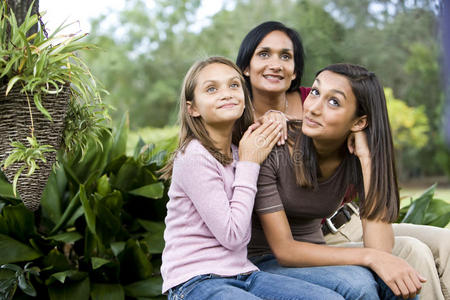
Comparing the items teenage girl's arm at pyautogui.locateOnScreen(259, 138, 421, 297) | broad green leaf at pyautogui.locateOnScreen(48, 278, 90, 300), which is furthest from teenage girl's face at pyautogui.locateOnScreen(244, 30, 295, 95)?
broad green leaf at pyautogui.locateOnScreen(48, 278, 90, 300)

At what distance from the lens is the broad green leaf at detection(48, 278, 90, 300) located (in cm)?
294

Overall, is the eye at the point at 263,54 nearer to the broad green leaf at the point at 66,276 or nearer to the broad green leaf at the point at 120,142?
the broad green leaf at the point at 120,142

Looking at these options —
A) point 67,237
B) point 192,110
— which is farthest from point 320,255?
point 67,237

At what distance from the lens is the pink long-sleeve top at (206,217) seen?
2.06 m

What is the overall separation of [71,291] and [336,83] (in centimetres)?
187

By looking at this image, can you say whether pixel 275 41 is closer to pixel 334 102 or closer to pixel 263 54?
pixel 263 54

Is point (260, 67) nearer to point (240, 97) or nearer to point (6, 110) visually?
point (240, 97)

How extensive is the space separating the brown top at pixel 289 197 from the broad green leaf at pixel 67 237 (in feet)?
3.90

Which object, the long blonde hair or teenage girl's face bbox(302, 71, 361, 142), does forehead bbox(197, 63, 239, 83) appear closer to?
the long blonde hair

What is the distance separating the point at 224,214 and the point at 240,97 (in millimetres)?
556

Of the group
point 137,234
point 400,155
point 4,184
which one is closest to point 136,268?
point 137,234

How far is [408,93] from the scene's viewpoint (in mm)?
15469

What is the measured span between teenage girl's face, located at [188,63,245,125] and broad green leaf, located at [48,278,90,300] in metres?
1.32

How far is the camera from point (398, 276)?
204 cm
